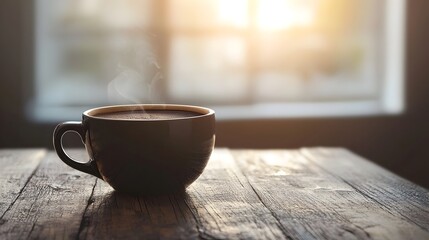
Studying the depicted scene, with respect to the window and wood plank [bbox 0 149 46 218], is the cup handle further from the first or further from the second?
the window

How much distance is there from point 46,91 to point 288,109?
94 centimetres

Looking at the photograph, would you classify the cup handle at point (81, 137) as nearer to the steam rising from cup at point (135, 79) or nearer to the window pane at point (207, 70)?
the steam rising from cup at point (135, 79)

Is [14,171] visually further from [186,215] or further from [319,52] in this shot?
[319,52]

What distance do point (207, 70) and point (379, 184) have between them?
1.46 meters

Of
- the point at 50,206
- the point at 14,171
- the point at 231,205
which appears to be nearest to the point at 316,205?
the point at 231,205

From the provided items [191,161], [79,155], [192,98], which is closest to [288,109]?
[192,98]

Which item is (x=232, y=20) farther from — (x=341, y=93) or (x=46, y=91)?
(x=46, y=91)

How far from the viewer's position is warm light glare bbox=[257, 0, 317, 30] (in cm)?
226

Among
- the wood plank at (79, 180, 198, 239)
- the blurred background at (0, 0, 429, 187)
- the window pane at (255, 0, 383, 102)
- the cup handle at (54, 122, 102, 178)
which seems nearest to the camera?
the wood plank at (79, 180, 198, 239)

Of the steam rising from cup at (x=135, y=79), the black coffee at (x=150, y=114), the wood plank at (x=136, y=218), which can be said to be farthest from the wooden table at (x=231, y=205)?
the steam rising from cup at (x=135, y=79)

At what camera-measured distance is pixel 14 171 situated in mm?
958

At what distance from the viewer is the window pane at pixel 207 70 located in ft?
7.41

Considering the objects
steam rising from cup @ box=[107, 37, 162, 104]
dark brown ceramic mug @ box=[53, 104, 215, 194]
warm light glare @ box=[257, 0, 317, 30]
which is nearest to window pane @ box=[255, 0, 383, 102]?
warm light glare @ box=[257, 0, 317, 30]

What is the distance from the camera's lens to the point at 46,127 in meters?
2.19
